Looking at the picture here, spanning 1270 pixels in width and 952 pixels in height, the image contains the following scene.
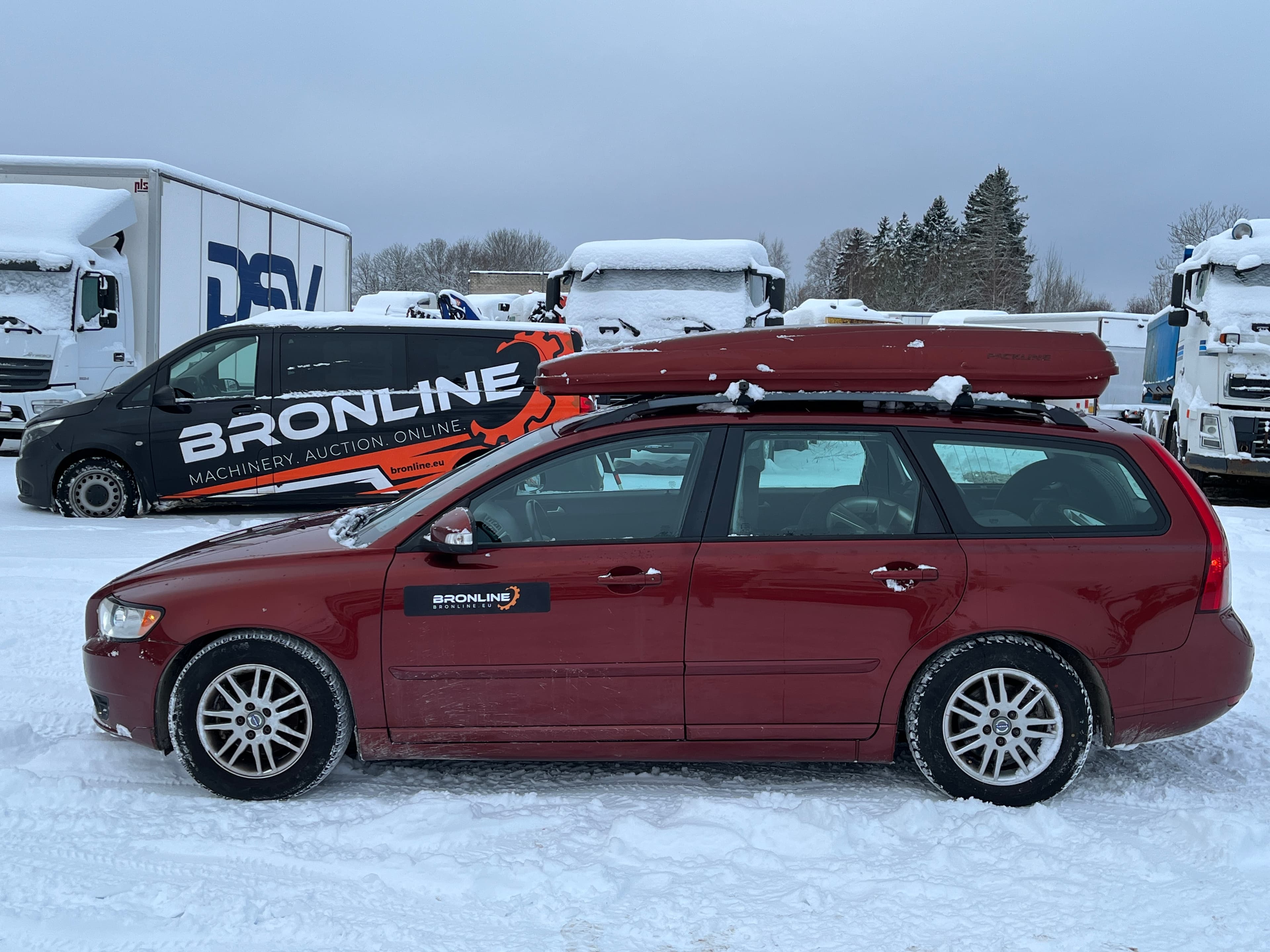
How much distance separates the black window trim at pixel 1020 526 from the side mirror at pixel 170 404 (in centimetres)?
771

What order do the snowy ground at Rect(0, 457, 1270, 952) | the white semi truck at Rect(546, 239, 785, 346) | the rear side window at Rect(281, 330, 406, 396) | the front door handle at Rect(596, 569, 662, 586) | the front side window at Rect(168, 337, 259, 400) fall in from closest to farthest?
the snowy ground at Rect(0, 457, 1270, 952) < the front door handle at Rect(596, 569, 662, 586) < the front side window at Rect(168, 337, 259, 400) < the rear side window at Rect(281, 330, 406, 396) < the white semi truck at Rect(546, 239, 785, 346)

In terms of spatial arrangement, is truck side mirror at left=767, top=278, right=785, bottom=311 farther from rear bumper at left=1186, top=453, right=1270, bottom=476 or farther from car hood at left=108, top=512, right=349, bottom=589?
car hood at left=108, top=512, right=349, bottom=589

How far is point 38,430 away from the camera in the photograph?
31.9 ft

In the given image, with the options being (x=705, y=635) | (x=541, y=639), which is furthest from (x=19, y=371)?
(x=705, y=635)

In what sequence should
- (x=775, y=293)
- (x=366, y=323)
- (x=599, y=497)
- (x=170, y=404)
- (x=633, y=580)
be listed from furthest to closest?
(x=775, y=293)
(x=366, y=323)
(x=170, y=404)
(x=599, y=497)
(x=633, y=580)

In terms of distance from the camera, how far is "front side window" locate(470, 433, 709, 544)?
12.7ft

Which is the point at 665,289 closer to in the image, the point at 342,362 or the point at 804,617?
the point at 342,362

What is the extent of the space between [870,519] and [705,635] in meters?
0.77

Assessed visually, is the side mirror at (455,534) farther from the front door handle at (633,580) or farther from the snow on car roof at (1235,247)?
the snow on car roof at (1235,247)

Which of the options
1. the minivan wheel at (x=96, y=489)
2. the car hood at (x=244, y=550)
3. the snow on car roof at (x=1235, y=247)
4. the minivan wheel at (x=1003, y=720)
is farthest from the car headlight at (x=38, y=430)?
the snow on car roof at (x=1235, y=247)

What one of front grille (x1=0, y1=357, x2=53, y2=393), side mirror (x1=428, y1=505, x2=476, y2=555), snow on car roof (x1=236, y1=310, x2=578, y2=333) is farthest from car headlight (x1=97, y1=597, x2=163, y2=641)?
front grille (x1=0, y1=357, x2=53, y2=393)

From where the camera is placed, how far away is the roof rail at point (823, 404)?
4.05 metres

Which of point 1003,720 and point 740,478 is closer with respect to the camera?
point 1003,720

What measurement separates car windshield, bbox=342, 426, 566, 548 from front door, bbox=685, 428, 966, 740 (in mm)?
803
